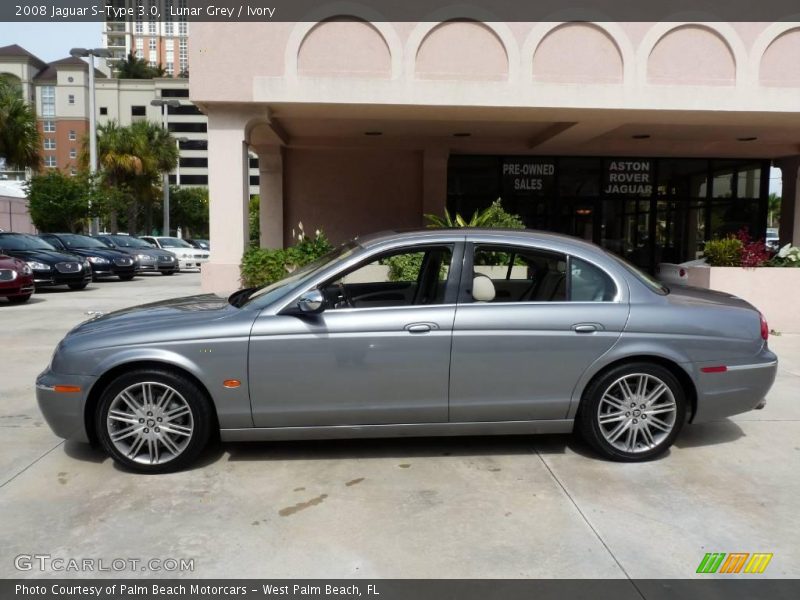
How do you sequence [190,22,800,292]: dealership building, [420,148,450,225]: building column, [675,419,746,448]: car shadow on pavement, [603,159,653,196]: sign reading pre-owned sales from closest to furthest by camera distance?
[675,419,746,448]: car shadow on pavement
[190,22,800,292]: dealership building
[420,148,450,225]: building column
[603,159,653,196]: sign reading pre-owned sales

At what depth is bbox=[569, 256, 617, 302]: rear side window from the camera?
474 centimetres

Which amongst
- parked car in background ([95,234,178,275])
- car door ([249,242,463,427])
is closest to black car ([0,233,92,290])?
parked car in background ([95,234,178,275])

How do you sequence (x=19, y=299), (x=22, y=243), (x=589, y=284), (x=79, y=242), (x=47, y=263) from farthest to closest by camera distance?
(x=79, y=242)
(x=22, y=243)
(x=47, y=263)
(x=19, y=299)
(x=589, y=284)

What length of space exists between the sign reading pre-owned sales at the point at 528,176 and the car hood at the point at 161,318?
40.5ft

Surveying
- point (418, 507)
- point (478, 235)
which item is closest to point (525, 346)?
point (478, 235)

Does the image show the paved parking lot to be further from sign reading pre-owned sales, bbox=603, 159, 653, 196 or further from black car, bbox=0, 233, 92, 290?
black car, bbox=0, 233, 92, 290

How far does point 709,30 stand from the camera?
35.1 ft

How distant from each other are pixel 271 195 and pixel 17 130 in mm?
17316

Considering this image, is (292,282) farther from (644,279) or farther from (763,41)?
(763,41)

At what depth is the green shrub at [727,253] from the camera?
1014 cm

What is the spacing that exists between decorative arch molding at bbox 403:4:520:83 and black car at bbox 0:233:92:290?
1058cm

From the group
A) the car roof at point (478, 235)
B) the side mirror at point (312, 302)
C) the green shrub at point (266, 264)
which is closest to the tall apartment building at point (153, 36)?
the green shrub at point (266, 264)

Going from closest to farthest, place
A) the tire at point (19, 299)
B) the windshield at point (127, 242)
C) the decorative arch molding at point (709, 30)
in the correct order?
1. the decorative arch molding at point (709, 30)
2. the tire at point (19, 299)
3. the windshield at point (127, 242)

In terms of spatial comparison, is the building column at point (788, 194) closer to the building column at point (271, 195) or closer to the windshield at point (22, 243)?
the building column at point (271, 195)
